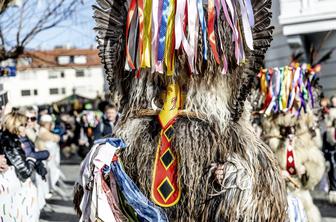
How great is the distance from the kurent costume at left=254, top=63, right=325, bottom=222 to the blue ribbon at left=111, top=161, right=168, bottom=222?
3.24 metres

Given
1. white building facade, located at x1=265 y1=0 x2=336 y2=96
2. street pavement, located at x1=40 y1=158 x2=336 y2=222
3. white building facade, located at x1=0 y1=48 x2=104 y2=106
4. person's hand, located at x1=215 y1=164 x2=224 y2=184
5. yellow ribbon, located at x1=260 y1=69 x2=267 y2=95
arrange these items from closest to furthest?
person's hand, located at x1=215 y1=164 x2=224 y2=184 < yellow ribbon, located at x1=260 y1=69 x2=267 y2=95 < street pavement, located at x1=40 y1=158 x2=336 y2=222 < white building facade, located at x1=265 y1=0 x2=336 y2=96 < white building facade, located at x1=0 y1=48 x2=104 y2=106

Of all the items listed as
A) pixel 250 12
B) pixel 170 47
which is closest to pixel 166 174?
pixel 170 47

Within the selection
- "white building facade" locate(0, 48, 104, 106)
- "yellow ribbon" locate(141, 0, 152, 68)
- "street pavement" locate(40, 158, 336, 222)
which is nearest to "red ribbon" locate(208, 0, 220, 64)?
"yellow ribbon" locate(141, 0, 152, 68)

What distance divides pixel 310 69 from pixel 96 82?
7601 cm

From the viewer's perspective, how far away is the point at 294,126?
6.93 m

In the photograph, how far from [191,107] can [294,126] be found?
12.2 ft

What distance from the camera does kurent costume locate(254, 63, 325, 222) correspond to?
21.5 ft

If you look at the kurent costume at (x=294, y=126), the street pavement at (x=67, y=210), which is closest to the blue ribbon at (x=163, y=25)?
the kurent costume at (x=294, y=126)

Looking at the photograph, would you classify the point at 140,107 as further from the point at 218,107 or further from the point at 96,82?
the point at 96,82

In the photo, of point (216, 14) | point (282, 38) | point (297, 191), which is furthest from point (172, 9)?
point (282, 38)

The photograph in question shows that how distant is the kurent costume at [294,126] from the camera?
6.55m

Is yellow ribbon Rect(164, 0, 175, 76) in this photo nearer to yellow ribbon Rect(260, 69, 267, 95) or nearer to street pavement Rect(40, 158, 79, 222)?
yellow ribbon Rect(260, 69, 267, 95)

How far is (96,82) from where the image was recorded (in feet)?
272

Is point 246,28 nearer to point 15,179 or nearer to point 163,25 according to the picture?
point 163,25
